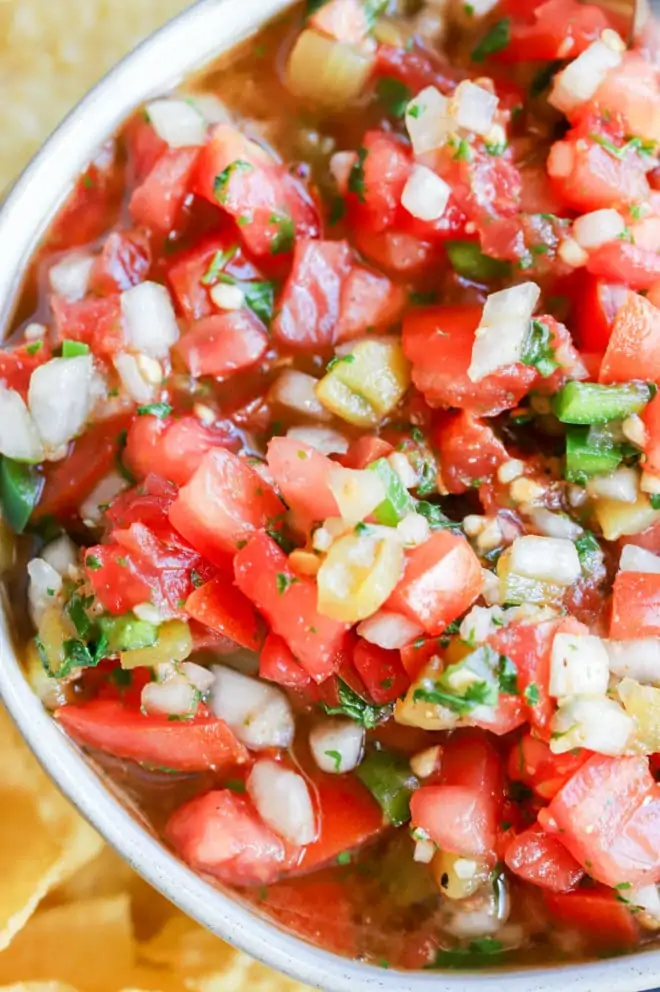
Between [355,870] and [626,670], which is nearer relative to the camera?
[626,670]

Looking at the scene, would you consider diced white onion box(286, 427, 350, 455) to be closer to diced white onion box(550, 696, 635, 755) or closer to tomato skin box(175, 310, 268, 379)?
tomato skin box(175, 310, 268, 379)

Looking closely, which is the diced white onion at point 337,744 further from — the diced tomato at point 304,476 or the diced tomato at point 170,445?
the diced tomato at point 170,445

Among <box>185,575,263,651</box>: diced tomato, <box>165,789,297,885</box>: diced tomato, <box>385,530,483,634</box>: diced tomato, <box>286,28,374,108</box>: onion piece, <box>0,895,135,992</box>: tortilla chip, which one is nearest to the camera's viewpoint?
<box>385,530,483,634</box>: diced tomato

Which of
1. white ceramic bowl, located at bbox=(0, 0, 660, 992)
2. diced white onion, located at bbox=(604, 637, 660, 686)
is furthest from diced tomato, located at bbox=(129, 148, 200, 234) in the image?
diced white onion, located at bbox=(604, 637, 660, 686)

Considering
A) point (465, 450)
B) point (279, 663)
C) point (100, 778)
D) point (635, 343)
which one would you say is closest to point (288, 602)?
point (279, 663)

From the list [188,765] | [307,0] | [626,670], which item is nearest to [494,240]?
[307,0]

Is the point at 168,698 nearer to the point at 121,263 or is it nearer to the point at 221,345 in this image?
the point at 221,345

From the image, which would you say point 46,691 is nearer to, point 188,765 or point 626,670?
point 188,765

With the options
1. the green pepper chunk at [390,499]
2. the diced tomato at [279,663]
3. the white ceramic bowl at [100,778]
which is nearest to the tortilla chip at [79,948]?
the white ceramic bowl at [100,778]
